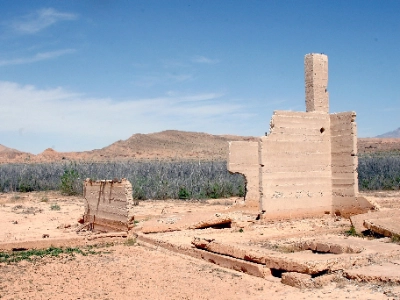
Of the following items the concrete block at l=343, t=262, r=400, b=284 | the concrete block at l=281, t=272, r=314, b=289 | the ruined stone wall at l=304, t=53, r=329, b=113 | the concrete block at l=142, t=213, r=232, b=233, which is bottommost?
the concrete block at l=281, t=272, r=314, b=289

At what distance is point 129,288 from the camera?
7453 millimetres

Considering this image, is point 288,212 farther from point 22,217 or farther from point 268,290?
point 22,217

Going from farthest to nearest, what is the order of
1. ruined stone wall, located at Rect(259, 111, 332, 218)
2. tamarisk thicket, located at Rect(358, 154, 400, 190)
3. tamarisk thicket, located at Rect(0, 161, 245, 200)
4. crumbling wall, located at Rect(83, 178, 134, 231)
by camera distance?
tamarisk thicket, located at Rect(358, 154, 400, 190)
tamarisk thicket, located at Rect(0, 161, 245, 200)
ruined stone wall, located at Rect(259, 111, 332, 218)
crumbling wall, located at Rect(83, 178, 134, 231)

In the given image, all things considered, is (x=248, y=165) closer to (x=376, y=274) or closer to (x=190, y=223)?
(x=190, y=223)

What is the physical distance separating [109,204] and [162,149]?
6348 centimetres

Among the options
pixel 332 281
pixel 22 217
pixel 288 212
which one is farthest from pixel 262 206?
pixel 22 217

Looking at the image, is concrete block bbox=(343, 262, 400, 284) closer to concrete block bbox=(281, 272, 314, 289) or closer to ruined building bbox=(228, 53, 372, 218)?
concrete block bbox=(281, 272, 314, 289)

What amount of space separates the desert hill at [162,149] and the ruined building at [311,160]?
4927 centimetres

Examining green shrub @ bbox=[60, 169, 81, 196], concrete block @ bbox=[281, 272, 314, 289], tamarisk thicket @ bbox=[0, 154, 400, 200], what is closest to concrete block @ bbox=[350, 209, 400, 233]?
concrete block @ bbox=[281, 272, 314, 289]

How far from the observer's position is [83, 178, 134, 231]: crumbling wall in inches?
470

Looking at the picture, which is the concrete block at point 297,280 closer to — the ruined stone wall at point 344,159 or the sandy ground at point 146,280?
the sandy ground at point 146,280

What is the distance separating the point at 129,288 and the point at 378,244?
185 inches

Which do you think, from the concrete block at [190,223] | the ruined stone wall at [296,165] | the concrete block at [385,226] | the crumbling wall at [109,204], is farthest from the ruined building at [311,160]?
the crumbling wall at [109,204]

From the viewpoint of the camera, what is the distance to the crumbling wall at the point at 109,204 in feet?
39.1
